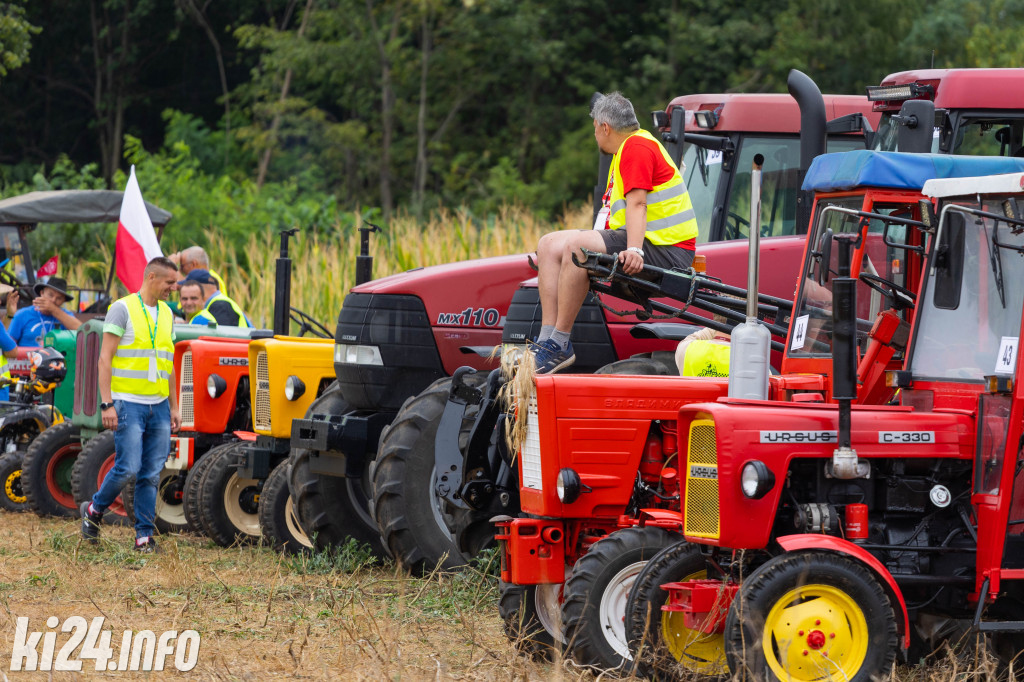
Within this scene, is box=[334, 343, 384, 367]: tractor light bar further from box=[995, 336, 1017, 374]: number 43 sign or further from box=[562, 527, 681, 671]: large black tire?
box=[995, 336, 1017, 374]: number 43 sign

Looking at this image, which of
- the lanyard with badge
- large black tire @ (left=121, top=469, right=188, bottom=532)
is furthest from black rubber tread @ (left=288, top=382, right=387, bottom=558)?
large black tire @ (left=121, top=469, right=188, bottom=532)

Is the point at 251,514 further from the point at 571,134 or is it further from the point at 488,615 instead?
the point at 571,134

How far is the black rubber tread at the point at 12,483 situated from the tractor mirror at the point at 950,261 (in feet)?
28.9

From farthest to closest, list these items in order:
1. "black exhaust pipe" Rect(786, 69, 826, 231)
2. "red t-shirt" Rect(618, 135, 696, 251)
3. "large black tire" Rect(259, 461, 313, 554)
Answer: "large black tire" Rect(259, 461, 313, 554) < "black exhaust pipe" Rect(786, 69, 826, 231) < "red t-shirt" Rect(618, 135, 696, 251)

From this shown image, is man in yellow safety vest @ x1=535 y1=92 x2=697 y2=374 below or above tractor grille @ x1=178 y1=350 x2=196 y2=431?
above

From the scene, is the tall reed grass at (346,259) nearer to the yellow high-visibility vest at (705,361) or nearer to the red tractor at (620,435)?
the yellow high-visibility vest at (705,361)

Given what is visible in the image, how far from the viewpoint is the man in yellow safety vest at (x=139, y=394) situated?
9789 mm

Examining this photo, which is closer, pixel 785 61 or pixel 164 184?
pixel 164 184

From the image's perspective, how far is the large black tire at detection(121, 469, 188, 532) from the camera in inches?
435

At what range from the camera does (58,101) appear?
1371 inches

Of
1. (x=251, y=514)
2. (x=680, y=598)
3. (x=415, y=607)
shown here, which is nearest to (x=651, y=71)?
(x=251, y=514)

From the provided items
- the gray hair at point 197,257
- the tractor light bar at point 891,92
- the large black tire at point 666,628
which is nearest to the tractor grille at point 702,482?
the large black tire at point 666,628

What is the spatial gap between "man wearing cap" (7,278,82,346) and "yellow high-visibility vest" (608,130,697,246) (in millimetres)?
7951

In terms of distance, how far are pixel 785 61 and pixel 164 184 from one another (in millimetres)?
11787
